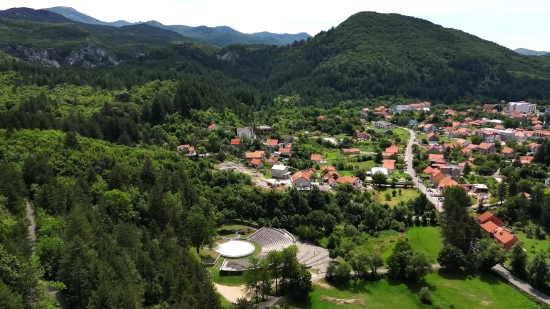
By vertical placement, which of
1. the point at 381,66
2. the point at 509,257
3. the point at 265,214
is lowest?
the point at 265,214

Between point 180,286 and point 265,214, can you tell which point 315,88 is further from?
point 180,286

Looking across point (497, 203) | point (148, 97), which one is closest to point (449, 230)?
point (497, 203)

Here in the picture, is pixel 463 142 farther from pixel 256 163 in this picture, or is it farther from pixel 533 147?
pixel 256 163

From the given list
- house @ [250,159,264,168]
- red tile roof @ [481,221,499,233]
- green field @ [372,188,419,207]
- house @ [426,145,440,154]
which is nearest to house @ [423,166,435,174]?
green field @ [372,188,419,207]

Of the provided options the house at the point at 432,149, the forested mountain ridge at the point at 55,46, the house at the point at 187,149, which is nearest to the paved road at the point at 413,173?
the house at the point at 432,149

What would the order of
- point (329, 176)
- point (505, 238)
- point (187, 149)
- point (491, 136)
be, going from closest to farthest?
point (505, 238) < point (329, 176) < point (187, 149) < point (491, 136)

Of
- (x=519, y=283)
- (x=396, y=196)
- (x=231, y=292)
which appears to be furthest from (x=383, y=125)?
(x=231, y=292)
